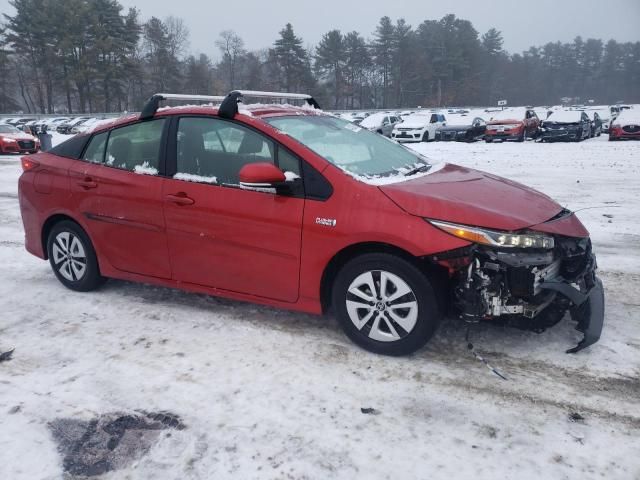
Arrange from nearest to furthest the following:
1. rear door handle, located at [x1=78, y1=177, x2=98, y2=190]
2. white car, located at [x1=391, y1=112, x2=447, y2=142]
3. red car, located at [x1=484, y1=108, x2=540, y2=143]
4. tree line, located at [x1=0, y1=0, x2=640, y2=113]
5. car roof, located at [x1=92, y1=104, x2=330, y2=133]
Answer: car roof, located at [x1=92, y1=104, x2=330, y2=133], rear door handle, located at [x1=78, y1=177, x2=98, y2=190], red car, located at [x1=484, y1=108, x2=540, y2=143], white car, located at [x1=391, y1=112, x2=447, y2=142], tree line, located at [x1=0, y1=0, x2=640, y2=113]

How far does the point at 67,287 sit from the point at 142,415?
249 cm

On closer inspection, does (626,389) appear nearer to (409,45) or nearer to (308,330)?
(308,330)

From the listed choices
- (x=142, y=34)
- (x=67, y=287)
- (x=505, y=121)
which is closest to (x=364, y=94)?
(x=142, y=34)

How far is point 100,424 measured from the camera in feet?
9.36

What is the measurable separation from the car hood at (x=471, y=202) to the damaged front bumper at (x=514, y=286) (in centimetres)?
19

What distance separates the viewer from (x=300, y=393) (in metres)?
3.14

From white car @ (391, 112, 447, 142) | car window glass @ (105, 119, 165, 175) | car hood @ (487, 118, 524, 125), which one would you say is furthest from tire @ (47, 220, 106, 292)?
car hood @ (487, 118, 524, 125)

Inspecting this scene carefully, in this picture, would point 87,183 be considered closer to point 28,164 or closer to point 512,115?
point 28,164

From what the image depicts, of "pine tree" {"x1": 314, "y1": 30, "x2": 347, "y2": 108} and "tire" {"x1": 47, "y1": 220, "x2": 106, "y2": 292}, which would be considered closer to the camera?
"tire" {"x1": 47, "y1": 220, "x2": 106, "y2": 292}

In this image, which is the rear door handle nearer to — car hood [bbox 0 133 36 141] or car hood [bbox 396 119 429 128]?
car hood [bbox 0 133 36 141]

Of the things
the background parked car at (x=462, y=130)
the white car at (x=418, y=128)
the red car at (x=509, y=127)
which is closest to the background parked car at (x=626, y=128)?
the red car at (x=509, y=127)

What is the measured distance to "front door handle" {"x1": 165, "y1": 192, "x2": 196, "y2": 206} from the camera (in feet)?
13.1

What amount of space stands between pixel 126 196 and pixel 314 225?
173 cm

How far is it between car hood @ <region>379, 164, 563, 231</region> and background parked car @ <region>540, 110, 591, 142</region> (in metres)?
21.0
